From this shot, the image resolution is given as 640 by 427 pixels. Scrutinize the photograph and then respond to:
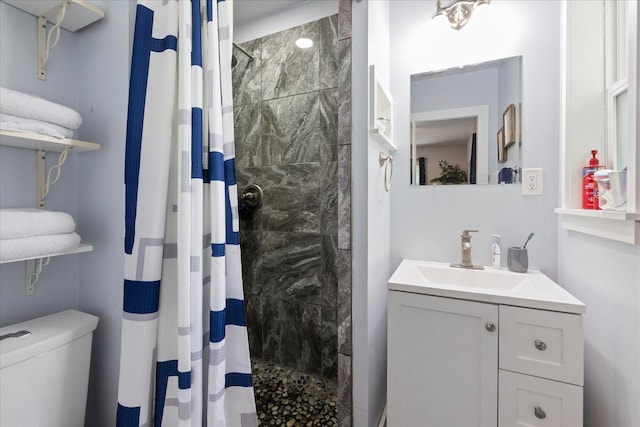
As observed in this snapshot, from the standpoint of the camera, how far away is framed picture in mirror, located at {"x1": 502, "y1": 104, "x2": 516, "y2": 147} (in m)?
1.54

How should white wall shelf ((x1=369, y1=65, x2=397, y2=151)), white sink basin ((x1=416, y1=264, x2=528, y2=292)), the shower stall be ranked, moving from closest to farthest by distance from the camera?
white wall shelf ((x1=369, y1=65, x2=397, y2=151)) < white sink basin ((x1=416, y1=264, x2=528, y2=292)) < the shower stall

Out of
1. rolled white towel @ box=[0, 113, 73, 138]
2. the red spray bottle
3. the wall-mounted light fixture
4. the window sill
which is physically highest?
the wall-mounted light fixture

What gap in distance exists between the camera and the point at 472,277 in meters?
1.50

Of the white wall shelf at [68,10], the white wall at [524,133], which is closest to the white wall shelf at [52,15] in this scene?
the white wall shelf at [68,10]

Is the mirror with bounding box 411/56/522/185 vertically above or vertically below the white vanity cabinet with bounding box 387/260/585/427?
above

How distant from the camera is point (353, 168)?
129 centimetres

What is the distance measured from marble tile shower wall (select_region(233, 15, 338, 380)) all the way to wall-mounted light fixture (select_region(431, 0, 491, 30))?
0.61m

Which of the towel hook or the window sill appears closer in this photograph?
the window sill

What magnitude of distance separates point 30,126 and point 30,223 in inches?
11.3

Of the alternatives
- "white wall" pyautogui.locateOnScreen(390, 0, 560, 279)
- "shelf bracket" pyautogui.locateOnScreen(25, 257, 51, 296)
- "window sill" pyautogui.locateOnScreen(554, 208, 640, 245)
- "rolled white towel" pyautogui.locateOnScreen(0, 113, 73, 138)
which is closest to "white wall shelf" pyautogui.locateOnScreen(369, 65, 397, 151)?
"white wall" pyautogui.locateOnScreen(390, 0, 560, 279)

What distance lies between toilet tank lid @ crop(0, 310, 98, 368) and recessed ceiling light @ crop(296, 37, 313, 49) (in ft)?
6.08

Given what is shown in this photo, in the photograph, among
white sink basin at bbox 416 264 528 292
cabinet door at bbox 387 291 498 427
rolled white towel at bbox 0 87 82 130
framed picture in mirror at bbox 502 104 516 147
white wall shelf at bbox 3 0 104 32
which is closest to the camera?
rolled white towel at bbox 0 87 82 130

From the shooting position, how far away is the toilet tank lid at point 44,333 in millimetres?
847

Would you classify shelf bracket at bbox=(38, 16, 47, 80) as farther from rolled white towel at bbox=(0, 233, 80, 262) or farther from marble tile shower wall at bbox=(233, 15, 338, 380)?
marble tile shower wall at bbox=(233, 15, 338, 380)
